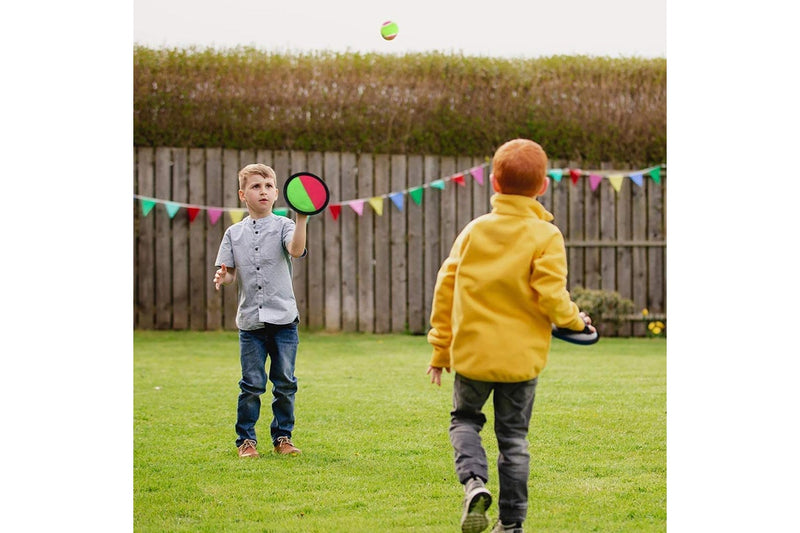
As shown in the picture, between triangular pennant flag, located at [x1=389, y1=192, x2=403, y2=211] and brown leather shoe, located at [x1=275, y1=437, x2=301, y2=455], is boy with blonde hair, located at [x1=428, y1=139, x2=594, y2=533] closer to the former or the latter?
brown leather shoe, located at [x1=275, y1=437, x2=301, y2=455]

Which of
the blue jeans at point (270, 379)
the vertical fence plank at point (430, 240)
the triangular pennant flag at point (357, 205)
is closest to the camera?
the blue jeans at point (270, 379)

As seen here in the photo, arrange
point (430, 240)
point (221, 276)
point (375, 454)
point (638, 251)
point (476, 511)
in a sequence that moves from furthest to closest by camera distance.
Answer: point (638, 251), point (430, 240), point (221, 276), point (375, 454), point (476, 511)

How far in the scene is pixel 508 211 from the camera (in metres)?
2.99

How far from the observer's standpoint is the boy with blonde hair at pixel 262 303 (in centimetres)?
422

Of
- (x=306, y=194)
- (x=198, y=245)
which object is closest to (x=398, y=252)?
(x=198, y=245)

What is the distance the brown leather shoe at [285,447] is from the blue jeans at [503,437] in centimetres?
126

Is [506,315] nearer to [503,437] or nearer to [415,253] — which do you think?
[503,437]

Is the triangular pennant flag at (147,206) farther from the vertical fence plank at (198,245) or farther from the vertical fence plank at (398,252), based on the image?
the vertical fence plank at (398,252)

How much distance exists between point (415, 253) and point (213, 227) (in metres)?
1.93

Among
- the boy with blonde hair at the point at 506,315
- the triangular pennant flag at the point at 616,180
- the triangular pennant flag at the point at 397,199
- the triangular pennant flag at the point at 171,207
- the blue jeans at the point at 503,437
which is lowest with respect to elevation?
the blue jeans at the point at 503,437

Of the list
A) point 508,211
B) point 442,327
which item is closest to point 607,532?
point 442,327

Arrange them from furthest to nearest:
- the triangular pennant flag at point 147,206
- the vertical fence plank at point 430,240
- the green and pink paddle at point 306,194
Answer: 1. the vertical fence plank at point 430,240
2. the triangular pennant flag at point 147,206
3. the green and pink paddle at point 306,194

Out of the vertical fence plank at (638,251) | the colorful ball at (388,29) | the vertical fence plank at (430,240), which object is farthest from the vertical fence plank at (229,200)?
the vertical fence plank at (638,251)

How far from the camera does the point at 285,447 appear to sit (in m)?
4.16
